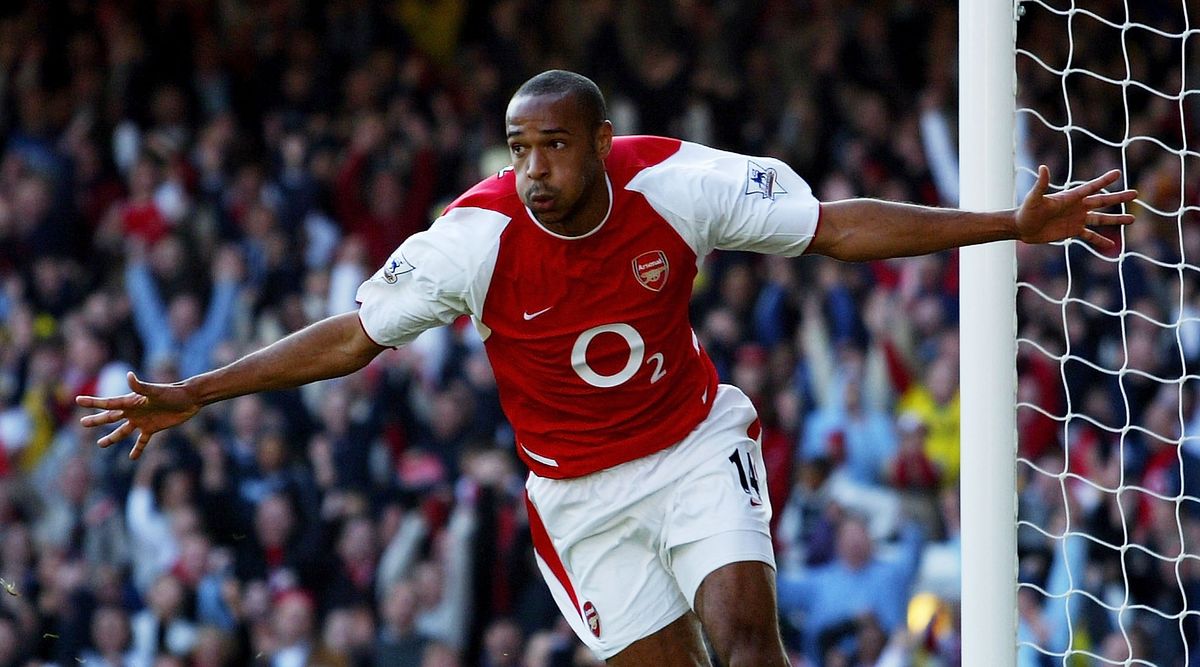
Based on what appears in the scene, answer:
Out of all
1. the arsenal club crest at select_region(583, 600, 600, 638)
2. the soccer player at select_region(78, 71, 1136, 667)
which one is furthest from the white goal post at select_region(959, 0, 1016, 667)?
the arsenal club crest at select_region(583, 600, 600, 638)

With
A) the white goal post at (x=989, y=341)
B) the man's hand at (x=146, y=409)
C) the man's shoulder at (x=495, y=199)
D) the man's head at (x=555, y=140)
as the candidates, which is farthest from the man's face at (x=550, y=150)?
the white goal post at (x=989, y=341)

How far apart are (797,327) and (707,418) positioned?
5.47 meters

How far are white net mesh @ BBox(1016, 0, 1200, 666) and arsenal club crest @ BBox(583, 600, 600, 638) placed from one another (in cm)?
271

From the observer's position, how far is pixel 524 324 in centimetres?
486

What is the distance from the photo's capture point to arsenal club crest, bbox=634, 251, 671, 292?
4.80 m

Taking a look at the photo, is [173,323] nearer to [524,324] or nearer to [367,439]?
[367,439]

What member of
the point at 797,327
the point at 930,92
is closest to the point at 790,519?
the point at 797,327

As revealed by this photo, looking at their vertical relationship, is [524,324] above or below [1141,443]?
above

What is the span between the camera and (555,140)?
15.1 feet

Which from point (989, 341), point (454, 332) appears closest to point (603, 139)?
point (989, 341)

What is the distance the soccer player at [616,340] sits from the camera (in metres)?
4.64

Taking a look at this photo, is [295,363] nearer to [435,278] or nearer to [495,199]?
[435,278]

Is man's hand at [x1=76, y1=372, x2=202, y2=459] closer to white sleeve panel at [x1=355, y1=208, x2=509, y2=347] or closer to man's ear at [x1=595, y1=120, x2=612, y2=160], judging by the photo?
white sleeve panel at [x1=355, y1=208, x2=509, y2=347]

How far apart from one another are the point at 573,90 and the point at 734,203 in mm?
554
